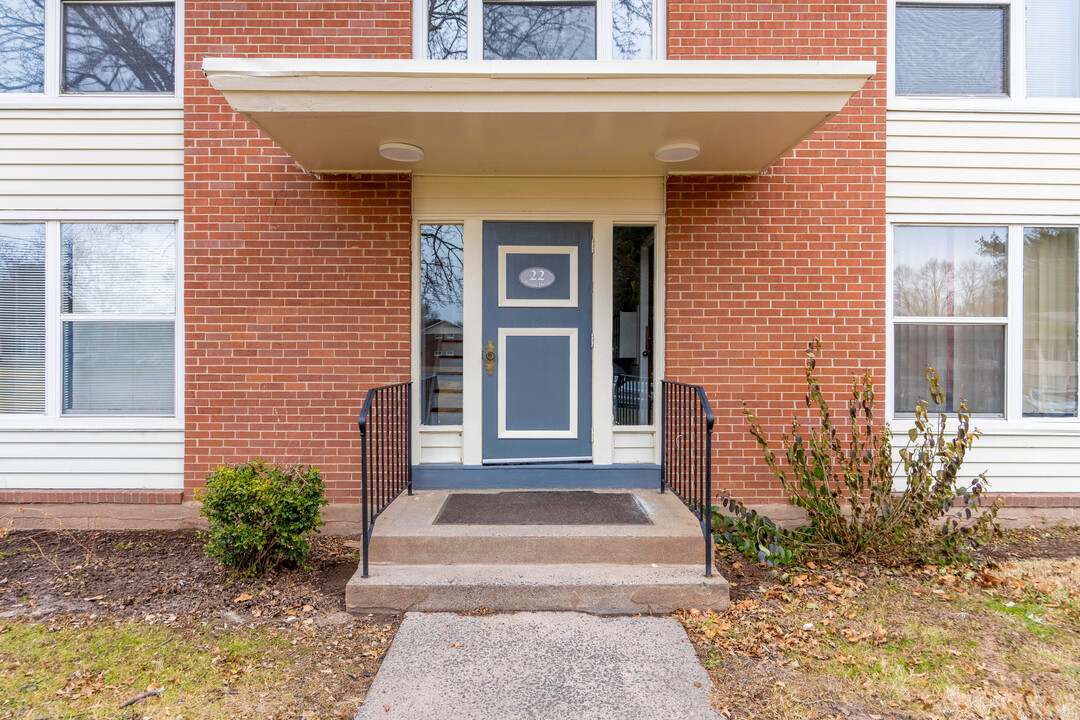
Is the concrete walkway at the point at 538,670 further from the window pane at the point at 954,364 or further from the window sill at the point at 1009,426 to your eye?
the window pane at the point at 954,364

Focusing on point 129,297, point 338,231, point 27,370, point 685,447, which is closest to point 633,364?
point 685,447

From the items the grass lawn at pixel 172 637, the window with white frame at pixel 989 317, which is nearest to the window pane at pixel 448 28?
the window with white frame at pixel 989 317

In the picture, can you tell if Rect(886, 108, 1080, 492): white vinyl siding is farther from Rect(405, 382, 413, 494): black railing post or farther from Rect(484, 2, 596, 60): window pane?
Rect(405, 382, 413, 494): black railing post

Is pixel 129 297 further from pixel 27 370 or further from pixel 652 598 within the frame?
pixel 652 598

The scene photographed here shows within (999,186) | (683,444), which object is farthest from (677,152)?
(999,186)

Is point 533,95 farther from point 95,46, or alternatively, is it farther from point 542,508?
point 95,46

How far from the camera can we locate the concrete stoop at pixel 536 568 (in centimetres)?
306

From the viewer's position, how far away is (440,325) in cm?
441

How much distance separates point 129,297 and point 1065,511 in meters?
7.21

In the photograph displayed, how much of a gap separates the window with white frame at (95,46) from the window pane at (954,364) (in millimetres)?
5916

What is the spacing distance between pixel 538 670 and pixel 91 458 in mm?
3783

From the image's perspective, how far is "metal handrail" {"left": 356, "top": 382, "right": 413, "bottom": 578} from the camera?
145 inches

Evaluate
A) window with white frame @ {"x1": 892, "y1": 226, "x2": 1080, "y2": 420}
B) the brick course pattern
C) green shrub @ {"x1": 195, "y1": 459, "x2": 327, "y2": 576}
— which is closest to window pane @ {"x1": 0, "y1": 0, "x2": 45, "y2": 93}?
the brick course pattern

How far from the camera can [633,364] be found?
14.5 ft
